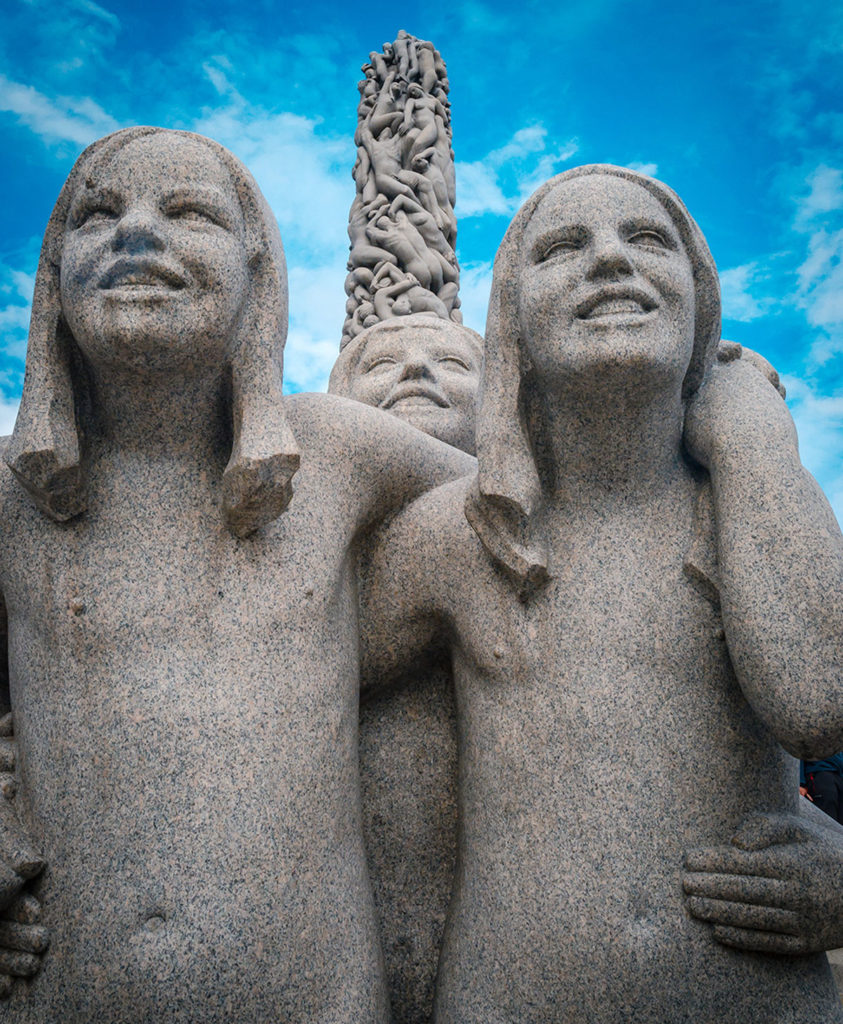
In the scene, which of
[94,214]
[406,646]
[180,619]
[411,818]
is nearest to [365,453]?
[406,646]

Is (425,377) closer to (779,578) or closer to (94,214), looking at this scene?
(94,214)

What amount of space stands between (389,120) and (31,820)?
618cm

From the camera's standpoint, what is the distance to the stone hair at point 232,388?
266 centimetres

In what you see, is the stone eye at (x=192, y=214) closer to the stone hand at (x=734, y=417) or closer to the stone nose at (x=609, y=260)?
the stone nose at (x=609, y=260)

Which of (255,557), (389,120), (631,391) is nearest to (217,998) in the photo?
(255,557)

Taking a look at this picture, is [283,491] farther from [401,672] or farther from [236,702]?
[401,672]

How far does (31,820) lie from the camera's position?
104 inches

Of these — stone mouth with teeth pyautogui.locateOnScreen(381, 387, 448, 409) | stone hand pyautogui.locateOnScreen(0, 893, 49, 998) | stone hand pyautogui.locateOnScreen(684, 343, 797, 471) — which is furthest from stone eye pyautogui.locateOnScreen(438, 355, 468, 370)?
stone hand pyautogui.locateOnScreen(0, 893, 49, 998)

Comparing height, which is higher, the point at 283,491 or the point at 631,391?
the point at 631,391

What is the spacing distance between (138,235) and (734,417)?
183cm

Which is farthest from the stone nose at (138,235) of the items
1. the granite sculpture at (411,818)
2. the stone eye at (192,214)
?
the granite sculpture at (411,818)

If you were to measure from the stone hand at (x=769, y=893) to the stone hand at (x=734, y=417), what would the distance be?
1067 mm

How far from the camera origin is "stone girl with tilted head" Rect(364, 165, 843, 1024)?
2.39 m

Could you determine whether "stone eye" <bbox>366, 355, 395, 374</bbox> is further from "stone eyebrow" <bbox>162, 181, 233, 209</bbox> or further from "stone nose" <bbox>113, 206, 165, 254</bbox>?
"stone nose" <bbox>113, 206, 165, 254</bbox>
